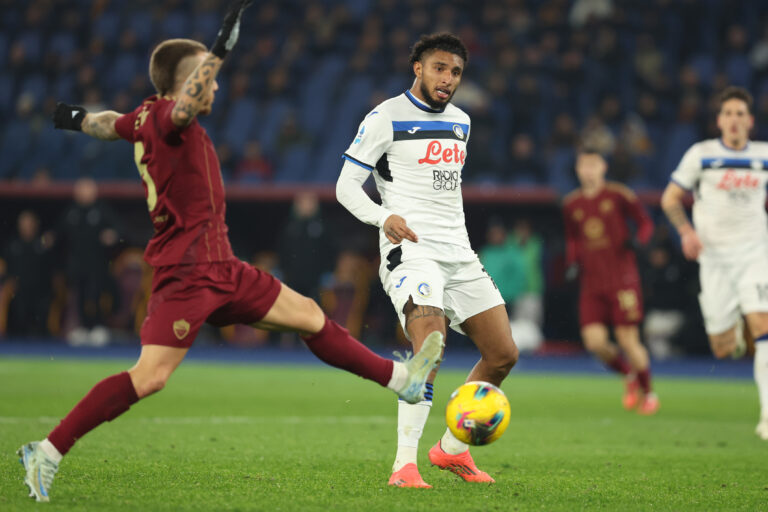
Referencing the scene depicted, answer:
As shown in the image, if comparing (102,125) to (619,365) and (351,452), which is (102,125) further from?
(619,365)

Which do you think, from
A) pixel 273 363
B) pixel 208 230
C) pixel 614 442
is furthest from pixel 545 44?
pixel 208 230

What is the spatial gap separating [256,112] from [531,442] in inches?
572

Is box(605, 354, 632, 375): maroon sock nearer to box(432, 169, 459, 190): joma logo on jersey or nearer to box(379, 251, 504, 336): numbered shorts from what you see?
box(379, 251, 504, 336): numbered shorts

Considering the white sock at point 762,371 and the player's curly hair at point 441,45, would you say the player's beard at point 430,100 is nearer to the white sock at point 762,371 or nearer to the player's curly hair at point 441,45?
the player's curly hair at point 441,45

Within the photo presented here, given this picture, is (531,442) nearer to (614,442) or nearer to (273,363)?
(614,442)

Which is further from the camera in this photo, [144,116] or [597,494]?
[597,494]

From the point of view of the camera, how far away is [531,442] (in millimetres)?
8141

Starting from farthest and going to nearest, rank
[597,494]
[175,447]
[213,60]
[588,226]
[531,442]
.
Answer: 1. [588,226]
2. [531,442]
3. [175,447]
4. [597,494]
5. [213,60]

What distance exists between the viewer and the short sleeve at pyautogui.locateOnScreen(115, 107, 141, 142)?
5359 millimetres

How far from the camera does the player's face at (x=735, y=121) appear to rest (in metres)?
9.11

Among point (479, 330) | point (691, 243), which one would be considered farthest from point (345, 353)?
point (691, 243)

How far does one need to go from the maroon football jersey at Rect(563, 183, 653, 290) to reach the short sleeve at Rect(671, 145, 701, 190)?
1.74 meters

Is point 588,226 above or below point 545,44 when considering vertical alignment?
below

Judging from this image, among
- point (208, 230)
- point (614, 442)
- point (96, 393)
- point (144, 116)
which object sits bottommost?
point (614, 442)
